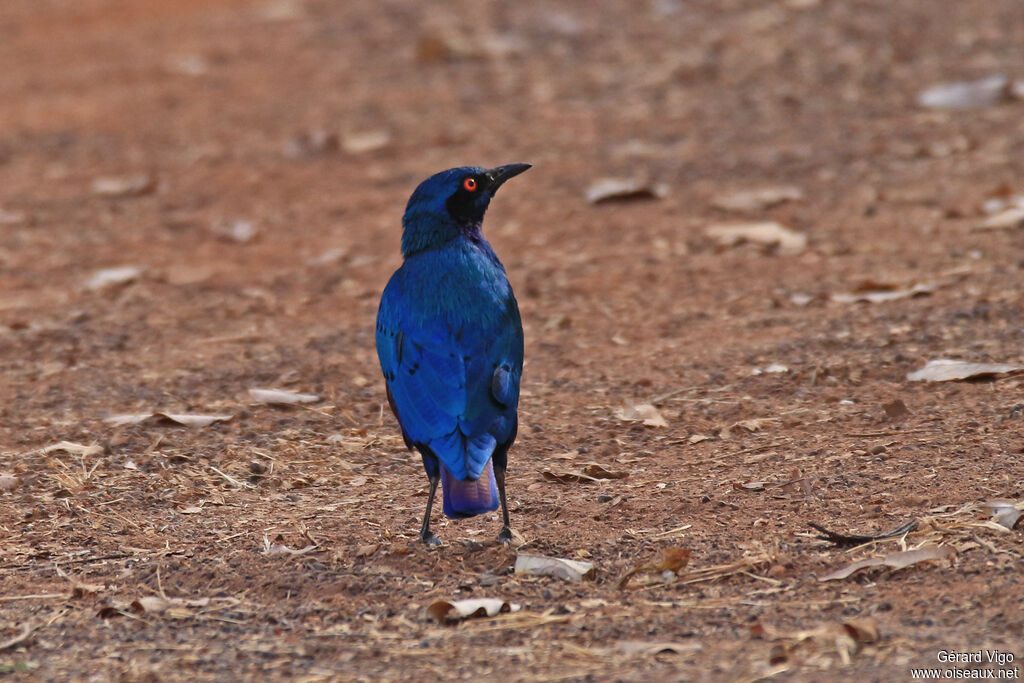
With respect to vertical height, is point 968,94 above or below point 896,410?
above

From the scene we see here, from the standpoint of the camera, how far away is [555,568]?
13.0 ft

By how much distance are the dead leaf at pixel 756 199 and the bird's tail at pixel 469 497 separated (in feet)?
15.2

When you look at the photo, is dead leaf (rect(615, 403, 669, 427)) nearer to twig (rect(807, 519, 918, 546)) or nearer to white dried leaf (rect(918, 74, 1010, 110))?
twig (rect(807, 519, 918, 546))

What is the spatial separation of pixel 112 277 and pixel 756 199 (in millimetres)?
3750

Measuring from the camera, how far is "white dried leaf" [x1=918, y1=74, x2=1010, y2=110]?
9.46 metres

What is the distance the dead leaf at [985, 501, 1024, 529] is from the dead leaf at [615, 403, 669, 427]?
5.08 feet

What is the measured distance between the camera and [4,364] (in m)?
6.36

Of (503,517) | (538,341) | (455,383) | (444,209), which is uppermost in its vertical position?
(444,209)

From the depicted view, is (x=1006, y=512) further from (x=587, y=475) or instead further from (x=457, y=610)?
(x=457, y=610)

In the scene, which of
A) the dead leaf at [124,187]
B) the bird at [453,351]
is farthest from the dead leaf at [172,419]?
the dead leaf at [124,187]

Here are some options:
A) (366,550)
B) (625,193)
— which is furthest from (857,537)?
(625,193)

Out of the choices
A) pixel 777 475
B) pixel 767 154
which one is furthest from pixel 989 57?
pixel 777 475

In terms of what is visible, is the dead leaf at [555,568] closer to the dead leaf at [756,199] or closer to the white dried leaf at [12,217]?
the dead leaf at [756,199]

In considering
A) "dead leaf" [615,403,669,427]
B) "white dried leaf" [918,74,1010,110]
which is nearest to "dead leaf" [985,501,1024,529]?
"dead leaf" [615,403,669,427]
